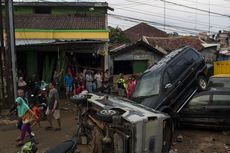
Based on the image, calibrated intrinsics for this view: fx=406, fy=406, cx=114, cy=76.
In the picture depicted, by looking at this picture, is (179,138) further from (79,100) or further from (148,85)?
(79,100)

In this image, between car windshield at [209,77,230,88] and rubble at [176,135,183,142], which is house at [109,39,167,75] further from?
rubble at [176,135,183,142]

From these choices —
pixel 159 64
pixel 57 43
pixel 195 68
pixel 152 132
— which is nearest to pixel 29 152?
pixel 152 132

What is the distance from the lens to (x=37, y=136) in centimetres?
1258

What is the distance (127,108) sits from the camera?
8570 millimetres

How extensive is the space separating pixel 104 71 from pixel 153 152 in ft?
52.3

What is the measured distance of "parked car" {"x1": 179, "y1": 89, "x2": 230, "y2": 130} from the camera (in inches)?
504

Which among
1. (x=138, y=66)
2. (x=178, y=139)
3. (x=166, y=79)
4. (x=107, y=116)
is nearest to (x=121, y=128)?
(x=107, y=116)

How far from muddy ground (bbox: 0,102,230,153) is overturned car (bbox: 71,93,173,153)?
2.21 metres

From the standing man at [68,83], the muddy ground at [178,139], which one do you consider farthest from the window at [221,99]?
the standing man at [68,83]

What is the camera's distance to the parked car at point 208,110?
12.8 m

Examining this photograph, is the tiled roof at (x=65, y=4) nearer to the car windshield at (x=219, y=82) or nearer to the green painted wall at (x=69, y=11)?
the green painted wall at (x=69, y=11)

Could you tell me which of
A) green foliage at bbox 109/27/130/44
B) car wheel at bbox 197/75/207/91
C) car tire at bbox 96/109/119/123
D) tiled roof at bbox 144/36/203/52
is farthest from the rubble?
green foliage at bbox 109/27/130/44

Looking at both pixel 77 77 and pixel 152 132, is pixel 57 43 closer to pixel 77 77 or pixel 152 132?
pixel 77 77

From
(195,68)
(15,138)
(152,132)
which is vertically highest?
(195,68)
